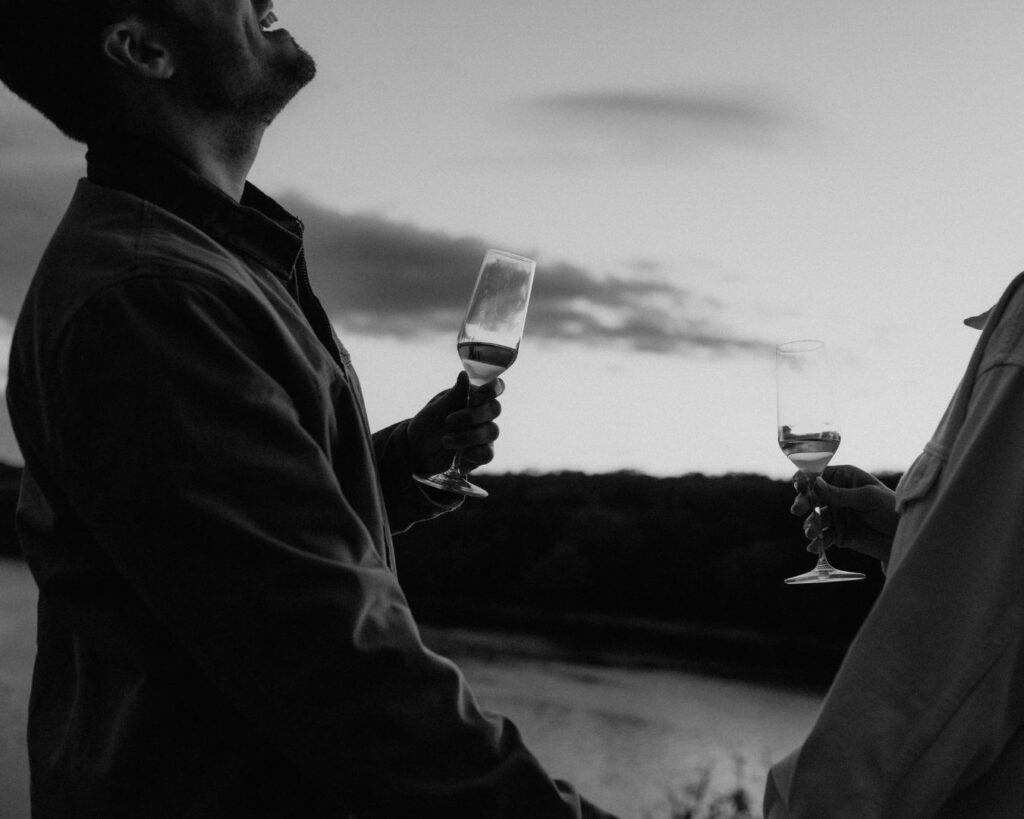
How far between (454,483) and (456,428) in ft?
0.36

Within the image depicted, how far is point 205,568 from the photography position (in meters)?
0.98

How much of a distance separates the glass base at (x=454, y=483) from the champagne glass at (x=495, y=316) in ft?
0.26

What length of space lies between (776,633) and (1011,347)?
6028mm

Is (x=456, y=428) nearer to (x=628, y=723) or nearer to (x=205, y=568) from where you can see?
(x=205, y=568)

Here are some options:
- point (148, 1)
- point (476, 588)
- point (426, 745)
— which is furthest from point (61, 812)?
point (476, 588)

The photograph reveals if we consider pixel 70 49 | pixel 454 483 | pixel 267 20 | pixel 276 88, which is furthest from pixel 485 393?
pixel 70 49

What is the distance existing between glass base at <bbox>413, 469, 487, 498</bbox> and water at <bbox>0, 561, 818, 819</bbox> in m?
3.84

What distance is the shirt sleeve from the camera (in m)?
1.06

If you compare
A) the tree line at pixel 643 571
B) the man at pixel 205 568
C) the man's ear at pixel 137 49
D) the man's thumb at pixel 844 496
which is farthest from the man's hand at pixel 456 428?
the tree line at pixel 643 571

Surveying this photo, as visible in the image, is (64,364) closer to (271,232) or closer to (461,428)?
(271,232)

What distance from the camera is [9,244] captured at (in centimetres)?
679

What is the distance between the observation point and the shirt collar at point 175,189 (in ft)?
4.30

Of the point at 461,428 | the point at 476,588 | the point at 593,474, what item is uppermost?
the point at 461,428

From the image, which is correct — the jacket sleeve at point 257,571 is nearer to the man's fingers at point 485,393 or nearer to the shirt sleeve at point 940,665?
the shirt sleeve at point 940,665
